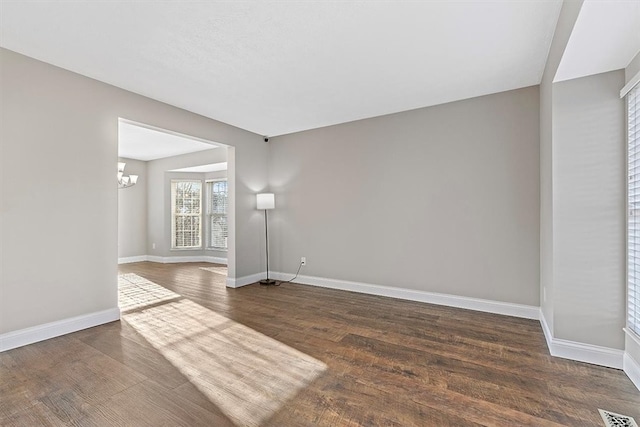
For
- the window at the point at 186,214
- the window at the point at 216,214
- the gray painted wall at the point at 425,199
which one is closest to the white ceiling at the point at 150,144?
the window at the point at 186,214

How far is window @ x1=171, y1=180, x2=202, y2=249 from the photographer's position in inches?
297

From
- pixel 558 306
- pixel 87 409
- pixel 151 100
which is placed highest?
pixel 151 100

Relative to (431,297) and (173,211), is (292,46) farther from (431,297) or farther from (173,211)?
(173,211)

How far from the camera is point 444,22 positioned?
220cm

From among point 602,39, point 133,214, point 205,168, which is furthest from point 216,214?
point 602,39

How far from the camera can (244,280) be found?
4.86 m

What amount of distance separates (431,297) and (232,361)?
2659 millimetres

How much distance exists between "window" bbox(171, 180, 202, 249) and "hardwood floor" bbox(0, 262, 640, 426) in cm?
442

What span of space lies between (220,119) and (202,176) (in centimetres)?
370

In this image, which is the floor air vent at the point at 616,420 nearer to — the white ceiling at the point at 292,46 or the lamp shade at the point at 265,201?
the white ceiling at the point at 292,46

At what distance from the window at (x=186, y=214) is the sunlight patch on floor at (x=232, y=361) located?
175 inches

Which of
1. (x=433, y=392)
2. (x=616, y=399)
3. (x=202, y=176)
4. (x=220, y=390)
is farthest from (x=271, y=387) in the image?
(x=202, y=176)

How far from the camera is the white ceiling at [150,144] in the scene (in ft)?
16.3

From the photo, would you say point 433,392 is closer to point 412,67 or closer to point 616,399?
point 616,399
